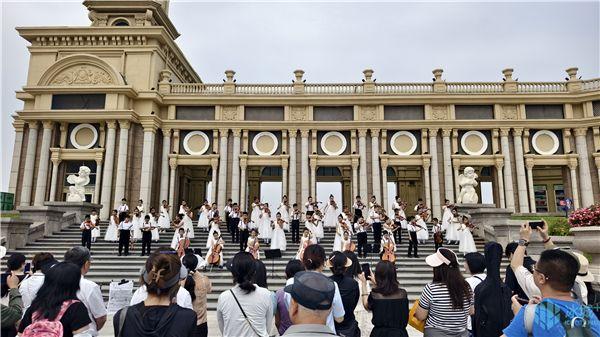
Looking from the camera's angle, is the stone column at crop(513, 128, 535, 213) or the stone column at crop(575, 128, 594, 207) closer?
the stone column at crop(575, 128, 594, 207)

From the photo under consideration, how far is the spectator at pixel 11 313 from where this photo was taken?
3.47 metres

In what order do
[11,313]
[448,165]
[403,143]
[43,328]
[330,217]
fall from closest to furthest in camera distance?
[43,328] < [11,313] < [330,217] < [448,165] < [403,143]

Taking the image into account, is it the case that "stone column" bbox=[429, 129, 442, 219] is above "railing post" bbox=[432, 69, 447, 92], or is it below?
below

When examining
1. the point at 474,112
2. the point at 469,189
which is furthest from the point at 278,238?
the point at 474,112

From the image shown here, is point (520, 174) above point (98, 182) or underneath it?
above

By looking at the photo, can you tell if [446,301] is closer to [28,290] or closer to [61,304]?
[61,304]

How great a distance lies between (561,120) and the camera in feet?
81.7

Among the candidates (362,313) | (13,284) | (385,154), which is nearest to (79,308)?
(13,284)

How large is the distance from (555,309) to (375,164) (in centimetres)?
2333

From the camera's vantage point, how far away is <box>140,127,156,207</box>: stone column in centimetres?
2402

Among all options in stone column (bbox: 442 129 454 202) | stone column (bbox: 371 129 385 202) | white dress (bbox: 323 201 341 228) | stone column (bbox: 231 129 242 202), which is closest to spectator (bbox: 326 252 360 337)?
white dress (bbox: 323 201 341 228)

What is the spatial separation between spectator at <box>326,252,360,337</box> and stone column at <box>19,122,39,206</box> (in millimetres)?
25980

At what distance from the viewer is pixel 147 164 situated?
24484 mm

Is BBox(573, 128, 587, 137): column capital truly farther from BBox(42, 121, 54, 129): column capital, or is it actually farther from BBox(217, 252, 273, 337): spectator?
BBox(42, 121, 54, 129): column capital
